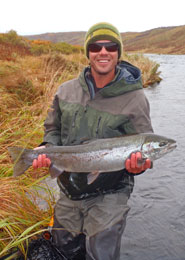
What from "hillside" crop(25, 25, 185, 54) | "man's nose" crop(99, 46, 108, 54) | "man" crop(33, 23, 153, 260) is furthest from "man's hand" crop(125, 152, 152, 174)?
"hillside" crop(25, 25, 185, 54)

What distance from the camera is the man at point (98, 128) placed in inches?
129

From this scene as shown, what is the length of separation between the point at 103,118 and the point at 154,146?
674 millimetres

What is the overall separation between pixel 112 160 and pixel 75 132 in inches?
25.6

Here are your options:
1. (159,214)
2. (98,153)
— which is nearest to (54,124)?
(98,153)

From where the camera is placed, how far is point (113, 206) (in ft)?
10.6

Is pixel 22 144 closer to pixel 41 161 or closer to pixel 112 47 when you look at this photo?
pixel 41 161

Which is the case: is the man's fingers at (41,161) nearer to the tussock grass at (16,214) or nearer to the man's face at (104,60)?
the tussock grass at (16,214)

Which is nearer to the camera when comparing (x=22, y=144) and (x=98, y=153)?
(x=98, y=153)

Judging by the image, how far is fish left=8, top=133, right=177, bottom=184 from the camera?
3074 mm

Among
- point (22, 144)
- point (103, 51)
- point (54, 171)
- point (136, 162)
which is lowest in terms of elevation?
point (22, 144)

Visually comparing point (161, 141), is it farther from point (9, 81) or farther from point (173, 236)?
point (9, 81)

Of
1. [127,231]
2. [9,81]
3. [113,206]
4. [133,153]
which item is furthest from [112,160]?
[9,81]

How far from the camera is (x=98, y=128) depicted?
11.0ft

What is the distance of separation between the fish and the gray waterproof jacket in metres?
0.17
